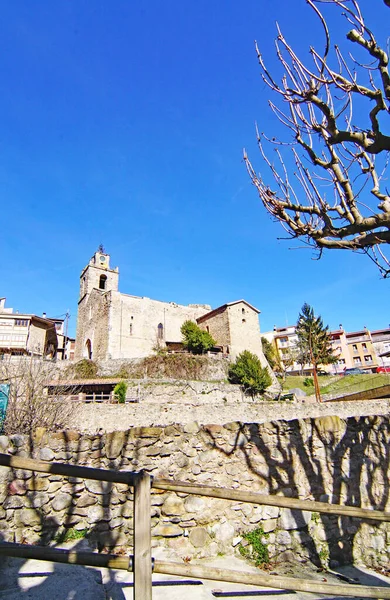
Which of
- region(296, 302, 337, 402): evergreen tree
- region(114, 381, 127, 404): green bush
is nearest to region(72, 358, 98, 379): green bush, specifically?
region(114, 381, 127, 404): green bush

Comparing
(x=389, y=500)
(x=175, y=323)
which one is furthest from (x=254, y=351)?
(x=389, y=500)

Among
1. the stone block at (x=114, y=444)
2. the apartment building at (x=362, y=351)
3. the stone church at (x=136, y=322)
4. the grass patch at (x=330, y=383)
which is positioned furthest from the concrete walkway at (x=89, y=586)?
the apartment building at (x=362, y=351)

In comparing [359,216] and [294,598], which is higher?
[359,216]

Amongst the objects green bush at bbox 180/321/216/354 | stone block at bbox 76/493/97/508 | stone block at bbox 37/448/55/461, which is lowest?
stone block at bbox 76/493/97/508

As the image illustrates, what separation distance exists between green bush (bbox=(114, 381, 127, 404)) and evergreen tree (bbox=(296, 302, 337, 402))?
79.1 ft

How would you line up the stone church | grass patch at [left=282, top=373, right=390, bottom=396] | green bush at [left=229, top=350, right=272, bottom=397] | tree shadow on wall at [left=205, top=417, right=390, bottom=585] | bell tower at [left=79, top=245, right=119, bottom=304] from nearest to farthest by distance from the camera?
tree shadow on wall at [left=205, top=417, right=390, bottom=585]
green bush at [left=229, top=350, right=272, bottom=397]
grass patch at [left=282, top=373, right=390, bottom=396]
the stone church
bell tower at [left=79, top=245, right=119, bottom=304]

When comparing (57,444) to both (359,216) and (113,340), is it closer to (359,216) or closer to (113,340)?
(359,216)

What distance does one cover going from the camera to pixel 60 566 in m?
3.72

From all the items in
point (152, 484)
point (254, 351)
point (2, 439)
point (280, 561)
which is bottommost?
point (280, 561)

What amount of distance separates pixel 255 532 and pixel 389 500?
2.41 m

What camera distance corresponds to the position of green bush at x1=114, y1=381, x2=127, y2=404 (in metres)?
21.6

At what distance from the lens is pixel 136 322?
4119 cm

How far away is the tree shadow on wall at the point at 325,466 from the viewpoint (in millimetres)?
5237

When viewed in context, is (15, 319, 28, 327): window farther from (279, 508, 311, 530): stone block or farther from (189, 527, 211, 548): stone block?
(279, 508, 311, 530): stone block
